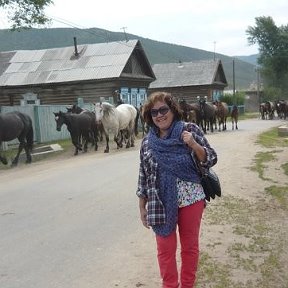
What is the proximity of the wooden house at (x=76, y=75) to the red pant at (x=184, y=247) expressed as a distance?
31.6 m

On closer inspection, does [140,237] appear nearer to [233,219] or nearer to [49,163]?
[233,219]

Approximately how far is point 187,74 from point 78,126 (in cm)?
4204

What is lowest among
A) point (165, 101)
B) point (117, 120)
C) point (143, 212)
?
point (117, 120)

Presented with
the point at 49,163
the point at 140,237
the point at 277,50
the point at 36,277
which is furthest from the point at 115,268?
the point at 277,50

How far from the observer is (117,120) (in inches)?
819

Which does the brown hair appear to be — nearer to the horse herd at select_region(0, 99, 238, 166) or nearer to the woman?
the woman

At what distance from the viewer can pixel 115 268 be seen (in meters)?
5.81

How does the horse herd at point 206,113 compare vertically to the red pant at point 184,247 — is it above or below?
below

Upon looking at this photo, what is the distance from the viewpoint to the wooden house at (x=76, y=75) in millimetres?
37531

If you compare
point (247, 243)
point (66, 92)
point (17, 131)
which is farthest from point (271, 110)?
point (247, 243)

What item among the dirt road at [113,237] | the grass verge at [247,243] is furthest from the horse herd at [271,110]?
the grass verge at [247,243]

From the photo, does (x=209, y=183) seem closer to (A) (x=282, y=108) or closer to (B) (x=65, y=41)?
(A) (x=282, y=108)

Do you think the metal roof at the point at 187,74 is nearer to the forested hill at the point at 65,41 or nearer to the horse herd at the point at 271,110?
the horse herd at the point at 271,110

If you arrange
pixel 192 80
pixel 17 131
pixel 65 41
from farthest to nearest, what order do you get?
pixel 65 41 → pixel 192 80 → pixel 17 131
